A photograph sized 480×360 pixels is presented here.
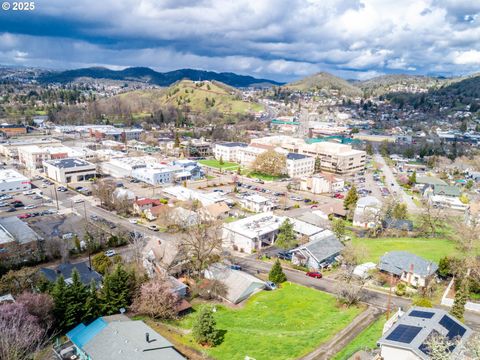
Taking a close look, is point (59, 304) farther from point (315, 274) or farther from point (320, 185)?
point (320, 185)

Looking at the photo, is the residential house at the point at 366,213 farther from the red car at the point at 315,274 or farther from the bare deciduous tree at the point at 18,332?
the bare deciduous tree at the point at 18,332

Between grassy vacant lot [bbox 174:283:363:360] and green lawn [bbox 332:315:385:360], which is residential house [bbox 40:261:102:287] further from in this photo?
green lawn [bbox 332:315:385:360]

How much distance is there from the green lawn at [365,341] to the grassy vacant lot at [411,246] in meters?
10.8

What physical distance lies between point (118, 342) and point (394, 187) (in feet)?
186

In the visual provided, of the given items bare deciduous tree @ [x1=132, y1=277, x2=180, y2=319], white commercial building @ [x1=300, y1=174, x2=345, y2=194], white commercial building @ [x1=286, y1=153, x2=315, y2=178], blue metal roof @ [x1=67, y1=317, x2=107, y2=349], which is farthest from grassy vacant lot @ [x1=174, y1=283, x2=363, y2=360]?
white commercial building @ [x1=286, y1=153, x2=315, y2=178]

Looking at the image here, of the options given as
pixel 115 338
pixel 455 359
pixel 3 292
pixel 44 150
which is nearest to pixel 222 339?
pixel 115 338

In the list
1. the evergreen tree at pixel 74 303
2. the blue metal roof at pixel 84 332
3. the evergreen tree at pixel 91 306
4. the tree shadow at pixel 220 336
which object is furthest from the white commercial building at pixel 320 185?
the blue metal roof at pixel 84 332

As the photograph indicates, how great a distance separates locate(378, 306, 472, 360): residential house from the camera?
16.1 metres

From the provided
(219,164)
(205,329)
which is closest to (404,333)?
(205,329)

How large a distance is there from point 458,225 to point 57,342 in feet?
121

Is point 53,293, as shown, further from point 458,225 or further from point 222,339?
point 458,225

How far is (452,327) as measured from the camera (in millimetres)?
17844

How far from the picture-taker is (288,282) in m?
→ 28.5

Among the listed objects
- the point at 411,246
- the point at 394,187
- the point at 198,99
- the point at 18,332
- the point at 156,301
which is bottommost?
the point at 394,187
